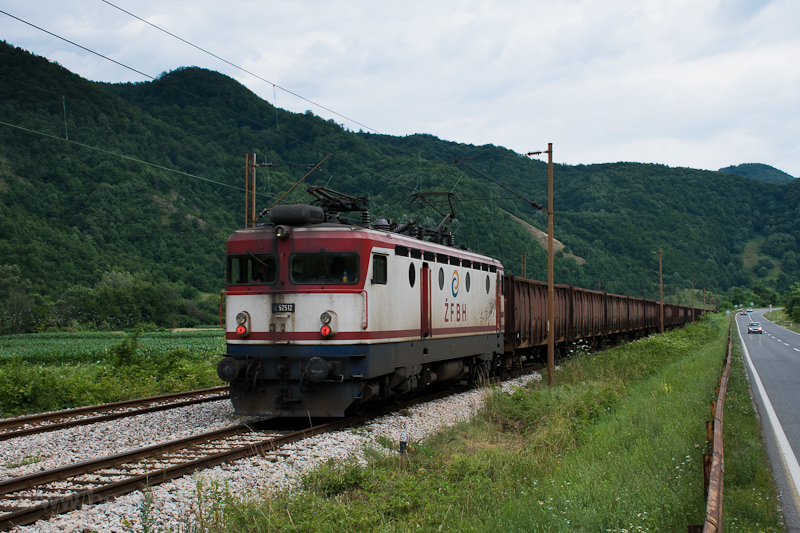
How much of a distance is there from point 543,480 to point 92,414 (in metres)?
9.66

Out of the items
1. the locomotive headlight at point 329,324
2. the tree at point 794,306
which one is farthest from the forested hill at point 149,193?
the locomotive headlight at point 329,324

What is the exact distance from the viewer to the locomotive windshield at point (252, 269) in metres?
12.0

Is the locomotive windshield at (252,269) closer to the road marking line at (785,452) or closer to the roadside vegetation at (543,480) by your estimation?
the roadside vegetation at (543,480)

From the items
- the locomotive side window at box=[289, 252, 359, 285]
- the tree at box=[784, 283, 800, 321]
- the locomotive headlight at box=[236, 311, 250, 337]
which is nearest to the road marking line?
the locomotive side window at box=[289, 252, 359, 285]

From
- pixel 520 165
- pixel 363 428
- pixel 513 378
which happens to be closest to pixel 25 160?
pixel 513 378

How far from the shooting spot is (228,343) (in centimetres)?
1206

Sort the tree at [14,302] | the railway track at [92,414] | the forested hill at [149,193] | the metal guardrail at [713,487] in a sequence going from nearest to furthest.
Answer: the metal guardrail at [713,487] → the railway track at [92,414] → the tree at [14,302] → the forested hill at [149,193]

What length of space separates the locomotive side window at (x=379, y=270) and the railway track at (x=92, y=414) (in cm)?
531

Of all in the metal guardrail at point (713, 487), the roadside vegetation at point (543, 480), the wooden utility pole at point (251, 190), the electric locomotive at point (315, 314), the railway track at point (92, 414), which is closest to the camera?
the metal guardrail at point (713, 487)

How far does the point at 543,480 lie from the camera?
7633 mm

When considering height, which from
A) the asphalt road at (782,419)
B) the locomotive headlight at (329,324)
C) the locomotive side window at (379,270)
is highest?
the locomotive side window at (379,270)

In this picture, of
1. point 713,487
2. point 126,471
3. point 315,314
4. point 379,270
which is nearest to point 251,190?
point 379,270

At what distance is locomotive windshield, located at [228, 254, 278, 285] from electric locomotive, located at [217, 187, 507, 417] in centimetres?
2

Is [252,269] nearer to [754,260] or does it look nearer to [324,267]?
[324,267]
